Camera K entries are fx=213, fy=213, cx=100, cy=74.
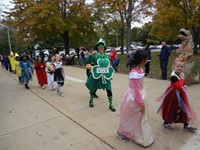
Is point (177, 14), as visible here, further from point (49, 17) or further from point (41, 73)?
point (41, 73)

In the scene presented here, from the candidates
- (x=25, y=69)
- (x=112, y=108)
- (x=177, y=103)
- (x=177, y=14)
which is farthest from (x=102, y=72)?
(x=177, y=14)

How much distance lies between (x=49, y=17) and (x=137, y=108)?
1950cm

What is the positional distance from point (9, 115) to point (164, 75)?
20.5 ft

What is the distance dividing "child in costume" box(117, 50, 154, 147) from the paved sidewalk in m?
0.18

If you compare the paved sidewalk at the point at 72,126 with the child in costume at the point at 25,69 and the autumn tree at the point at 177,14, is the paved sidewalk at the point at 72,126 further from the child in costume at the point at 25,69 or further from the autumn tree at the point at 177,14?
the autumn tree at the point at 177,14

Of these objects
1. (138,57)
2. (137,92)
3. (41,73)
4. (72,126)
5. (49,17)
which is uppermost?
(49,17)

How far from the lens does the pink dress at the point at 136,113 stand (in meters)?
3.20

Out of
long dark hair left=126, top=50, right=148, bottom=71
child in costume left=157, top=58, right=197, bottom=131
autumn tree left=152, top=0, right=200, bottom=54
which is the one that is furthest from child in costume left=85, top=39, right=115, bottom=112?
autumn tree left=152, top=0, right=200, bottom=54

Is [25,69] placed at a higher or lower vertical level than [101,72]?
lower

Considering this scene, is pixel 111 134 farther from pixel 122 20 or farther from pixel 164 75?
pixel 122 20

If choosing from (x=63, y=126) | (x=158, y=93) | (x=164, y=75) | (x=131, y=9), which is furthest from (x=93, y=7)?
(x=63, y=126)

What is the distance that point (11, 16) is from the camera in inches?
899

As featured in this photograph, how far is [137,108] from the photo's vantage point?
10.7ft

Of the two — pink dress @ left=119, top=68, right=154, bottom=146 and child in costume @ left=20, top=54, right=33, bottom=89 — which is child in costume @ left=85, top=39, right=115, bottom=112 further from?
child in costume @ left=20, top=54, right=33, bottom=89
